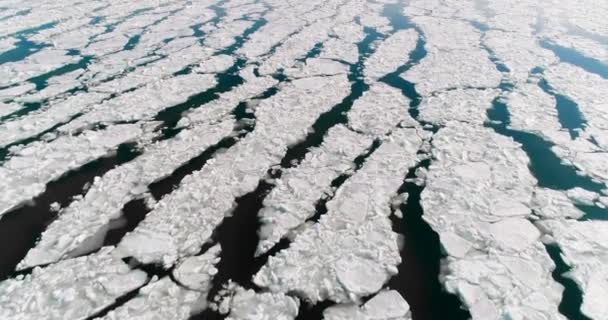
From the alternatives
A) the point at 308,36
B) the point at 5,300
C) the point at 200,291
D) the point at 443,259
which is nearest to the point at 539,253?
the point at 443,259

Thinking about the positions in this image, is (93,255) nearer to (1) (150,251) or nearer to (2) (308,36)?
(1) (150,251)

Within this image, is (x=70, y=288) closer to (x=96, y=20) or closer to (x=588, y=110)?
(x=588, y=110)

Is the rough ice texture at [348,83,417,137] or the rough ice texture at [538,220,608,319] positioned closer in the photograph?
the rough ice texture at [538,220,608,319]

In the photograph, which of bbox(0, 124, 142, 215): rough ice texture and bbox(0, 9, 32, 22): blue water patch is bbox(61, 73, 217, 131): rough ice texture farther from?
bbox(0, 9, 32, 22): blue water patch

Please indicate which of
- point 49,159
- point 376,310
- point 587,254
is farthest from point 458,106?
point 49,159

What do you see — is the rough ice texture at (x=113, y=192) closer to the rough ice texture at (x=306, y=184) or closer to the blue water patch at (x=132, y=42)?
the rough ice texture at (x=306, y=184)

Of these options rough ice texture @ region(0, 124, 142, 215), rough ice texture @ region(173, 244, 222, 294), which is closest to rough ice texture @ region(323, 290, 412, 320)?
rough ice texture @ region(173, 244, 222, 294)

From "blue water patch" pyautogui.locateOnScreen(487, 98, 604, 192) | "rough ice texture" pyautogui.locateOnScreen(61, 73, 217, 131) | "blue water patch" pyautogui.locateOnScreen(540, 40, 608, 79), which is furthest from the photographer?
"blue water patch" pyautogui.locateOnScreen(540, 40, 608, 79)
